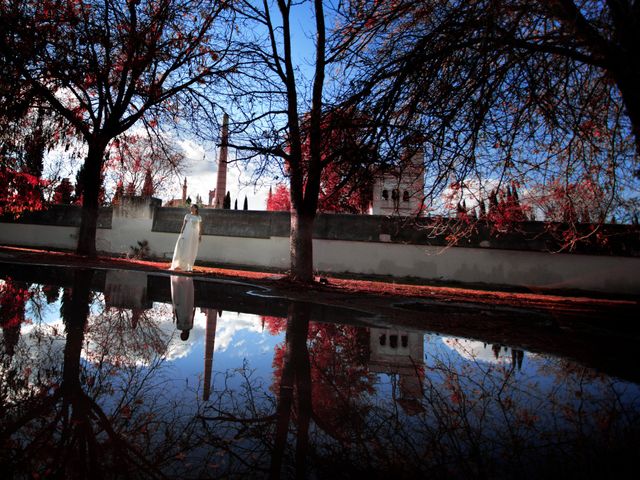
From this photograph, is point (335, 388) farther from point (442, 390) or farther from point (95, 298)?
point (95, 298)

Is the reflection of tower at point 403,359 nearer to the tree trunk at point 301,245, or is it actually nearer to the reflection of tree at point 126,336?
the reflection of tree at point 126,336

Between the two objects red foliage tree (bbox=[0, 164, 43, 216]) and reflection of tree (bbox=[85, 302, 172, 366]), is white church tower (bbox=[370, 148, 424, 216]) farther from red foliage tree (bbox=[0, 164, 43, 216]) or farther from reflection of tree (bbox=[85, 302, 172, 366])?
red foliage tree (bbox=[0, 164, 43, 216])

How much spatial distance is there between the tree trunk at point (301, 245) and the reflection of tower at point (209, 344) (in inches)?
200

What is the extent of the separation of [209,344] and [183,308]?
2059 millimetres

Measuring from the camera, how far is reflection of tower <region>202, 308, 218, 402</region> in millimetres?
2701

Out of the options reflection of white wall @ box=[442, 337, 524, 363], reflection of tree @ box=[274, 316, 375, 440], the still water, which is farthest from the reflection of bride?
reflection of white wall @ box=[442, 337, 524, 363]

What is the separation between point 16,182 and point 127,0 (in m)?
7.78

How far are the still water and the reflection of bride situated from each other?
7cm

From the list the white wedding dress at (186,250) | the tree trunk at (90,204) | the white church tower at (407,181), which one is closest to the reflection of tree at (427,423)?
the white church tower at (407,181)

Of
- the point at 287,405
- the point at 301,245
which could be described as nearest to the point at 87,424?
the point at 287,405

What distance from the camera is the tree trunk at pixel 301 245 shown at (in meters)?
10.7

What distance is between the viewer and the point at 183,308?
5688mm

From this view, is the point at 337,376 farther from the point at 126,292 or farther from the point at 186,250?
the point at 186,250

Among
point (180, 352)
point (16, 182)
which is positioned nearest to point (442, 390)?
point (180, 352)
